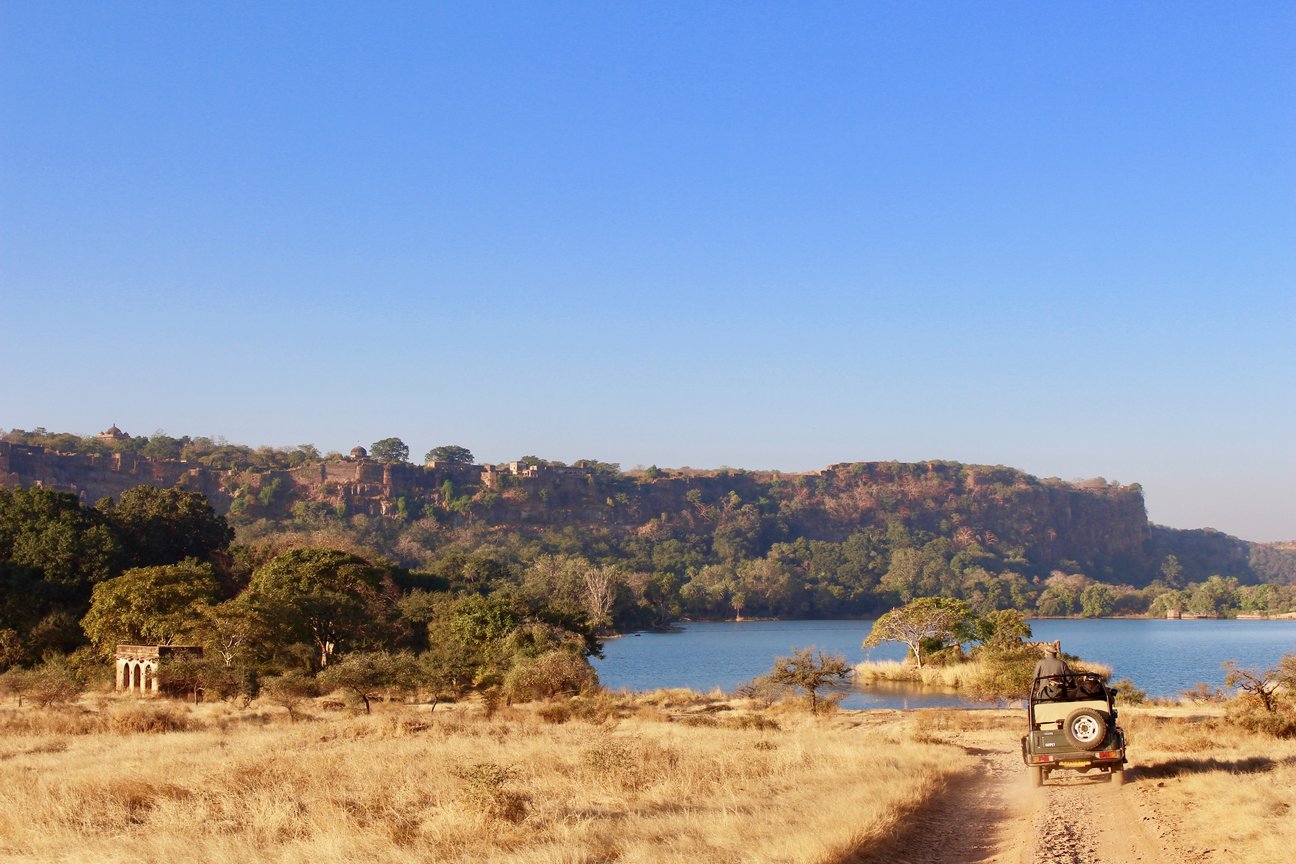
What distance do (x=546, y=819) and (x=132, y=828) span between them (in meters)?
4.21

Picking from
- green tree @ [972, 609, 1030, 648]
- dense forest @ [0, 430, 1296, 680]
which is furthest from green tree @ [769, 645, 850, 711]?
green tree @ [972, 609, 1030, 648]

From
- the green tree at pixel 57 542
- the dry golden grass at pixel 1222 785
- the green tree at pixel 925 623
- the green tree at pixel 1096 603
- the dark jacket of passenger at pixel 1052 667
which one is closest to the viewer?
the dry golden grass at pixel 1222 785

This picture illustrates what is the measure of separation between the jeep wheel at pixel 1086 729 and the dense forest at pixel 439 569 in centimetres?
2588

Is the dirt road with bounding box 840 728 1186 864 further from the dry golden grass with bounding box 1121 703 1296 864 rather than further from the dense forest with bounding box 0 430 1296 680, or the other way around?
the dense forest with bounding box 0 430 1296 680

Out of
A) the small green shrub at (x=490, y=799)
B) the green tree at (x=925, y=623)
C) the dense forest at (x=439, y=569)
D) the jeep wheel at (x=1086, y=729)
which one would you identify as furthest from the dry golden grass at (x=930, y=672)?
the small green shrub at (x=490, y=799)

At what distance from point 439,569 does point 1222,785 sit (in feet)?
235

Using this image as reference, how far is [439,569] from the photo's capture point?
267 ft

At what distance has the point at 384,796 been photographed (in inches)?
515

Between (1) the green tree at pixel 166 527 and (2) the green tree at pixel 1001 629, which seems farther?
(1) the green tree at pixel 166 527

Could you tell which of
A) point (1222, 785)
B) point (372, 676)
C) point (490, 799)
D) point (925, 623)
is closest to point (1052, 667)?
point (1222, 785)

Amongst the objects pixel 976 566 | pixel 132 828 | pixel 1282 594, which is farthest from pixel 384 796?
pixel 976 566

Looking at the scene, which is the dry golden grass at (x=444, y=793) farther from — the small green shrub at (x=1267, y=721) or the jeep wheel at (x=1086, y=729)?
the small green shrub at (x=1267, y=721)

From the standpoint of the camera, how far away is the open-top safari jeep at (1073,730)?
44.9 feet

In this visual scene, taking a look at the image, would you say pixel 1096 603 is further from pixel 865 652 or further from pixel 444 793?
pixel 444 793
